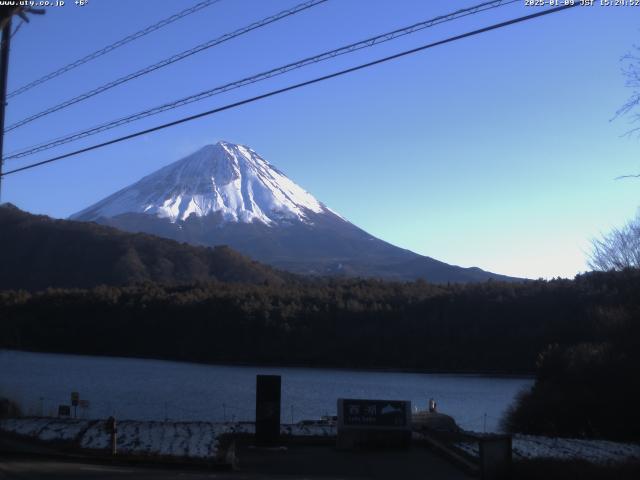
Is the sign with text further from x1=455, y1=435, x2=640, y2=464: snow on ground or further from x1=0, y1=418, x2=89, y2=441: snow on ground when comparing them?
x1=0, y1=418, x2=89, y2=441: snow on ground

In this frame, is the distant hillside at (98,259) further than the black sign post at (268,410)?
Yes

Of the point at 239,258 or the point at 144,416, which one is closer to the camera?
the point at 144,416

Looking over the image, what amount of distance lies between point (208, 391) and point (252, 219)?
143 m

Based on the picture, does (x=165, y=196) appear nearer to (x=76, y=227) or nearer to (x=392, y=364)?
(x=76, y=227)

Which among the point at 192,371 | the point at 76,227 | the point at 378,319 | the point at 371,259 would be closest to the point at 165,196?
the point at 371,259

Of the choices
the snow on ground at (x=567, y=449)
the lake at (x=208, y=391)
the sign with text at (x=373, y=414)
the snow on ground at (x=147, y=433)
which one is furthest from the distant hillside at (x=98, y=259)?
the sign with text at (x=373, y=414)

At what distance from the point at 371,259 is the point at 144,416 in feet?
461

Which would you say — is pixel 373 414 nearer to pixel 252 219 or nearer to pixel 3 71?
pixel 3 71

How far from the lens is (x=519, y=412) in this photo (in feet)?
107

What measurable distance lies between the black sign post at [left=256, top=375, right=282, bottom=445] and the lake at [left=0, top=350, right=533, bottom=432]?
12140mm

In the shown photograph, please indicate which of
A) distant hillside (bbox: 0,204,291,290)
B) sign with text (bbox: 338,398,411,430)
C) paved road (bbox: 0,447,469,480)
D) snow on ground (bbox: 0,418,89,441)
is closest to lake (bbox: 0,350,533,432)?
snow on ground (bbox: 0,418,89,441)

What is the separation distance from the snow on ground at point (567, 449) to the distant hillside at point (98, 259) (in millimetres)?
83308

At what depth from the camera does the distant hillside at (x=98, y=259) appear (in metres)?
106

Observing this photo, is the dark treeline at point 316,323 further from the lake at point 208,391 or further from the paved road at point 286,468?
the paved road at point 286,468
